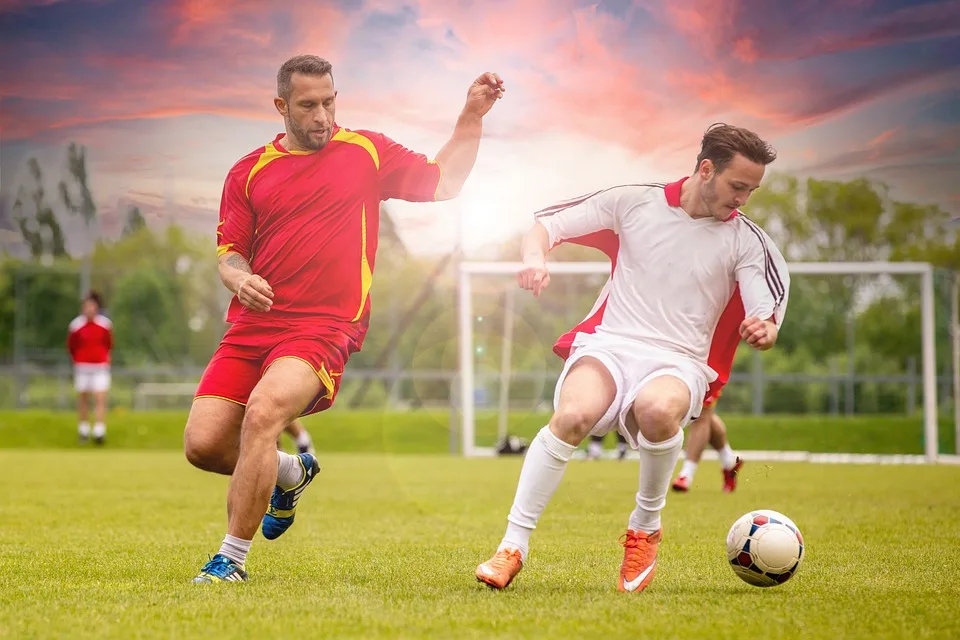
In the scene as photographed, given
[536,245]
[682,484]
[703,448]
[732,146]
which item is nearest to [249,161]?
[536,245]

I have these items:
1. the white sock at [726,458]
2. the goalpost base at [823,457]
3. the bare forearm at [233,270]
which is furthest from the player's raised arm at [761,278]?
the goalpost base at [823,457]

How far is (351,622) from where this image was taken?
387 cm

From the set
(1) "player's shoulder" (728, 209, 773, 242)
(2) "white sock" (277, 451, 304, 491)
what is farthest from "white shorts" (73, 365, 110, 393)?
(1) "player's shoulder" (728, 209, 773, 242)

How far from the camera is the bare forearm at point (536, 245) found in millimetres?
4906

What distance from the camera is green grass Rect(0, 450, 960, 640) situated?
12.7 ft

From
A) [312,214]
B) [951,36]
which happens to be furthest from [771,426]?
[312,214]

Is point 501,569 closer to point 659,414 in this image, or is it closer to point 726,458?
point 659,414

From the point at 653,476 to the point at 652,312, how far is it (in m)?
0.70

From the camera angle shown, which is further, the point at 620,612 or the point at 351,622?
the point at 620,612

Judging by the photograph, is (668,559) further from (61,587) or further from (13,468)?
(13,468)

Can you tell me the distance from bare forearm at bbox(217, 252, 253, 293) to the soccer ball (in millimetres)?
2340

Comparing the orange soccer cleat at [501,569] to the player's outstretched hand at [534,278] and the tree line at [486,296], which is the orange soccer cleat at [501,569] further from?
the tree line at [486,296]

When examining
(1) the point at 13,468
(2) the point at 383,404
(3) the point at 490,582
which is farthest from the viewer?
Answer: (2) the point at 383,404

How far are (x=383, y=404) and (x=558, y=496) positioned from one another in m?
16.2
